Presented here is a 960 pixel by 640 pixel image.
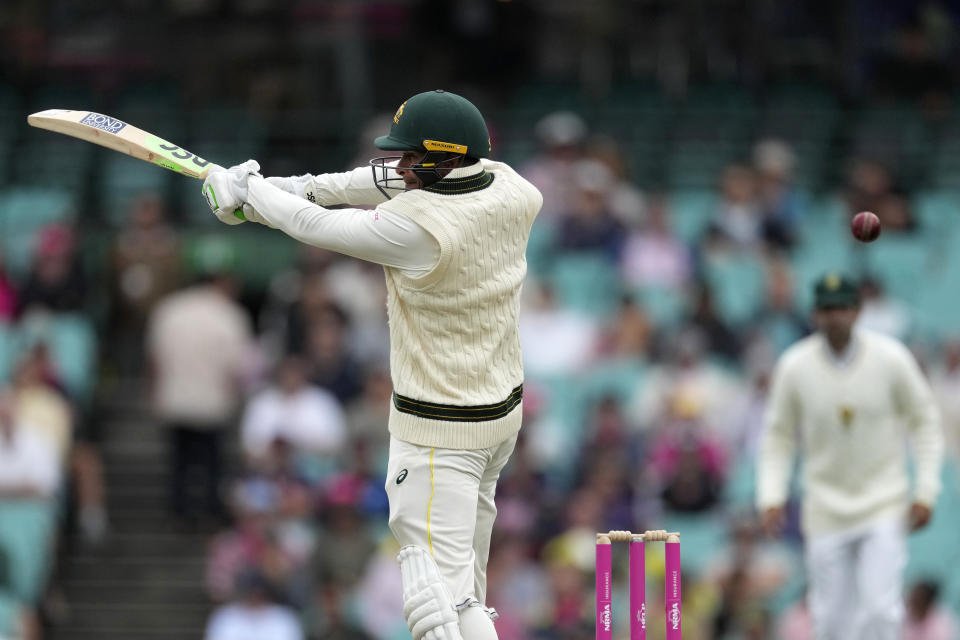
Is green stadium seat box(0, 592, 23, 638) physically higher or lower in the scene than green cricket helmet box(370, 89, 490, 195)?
lower

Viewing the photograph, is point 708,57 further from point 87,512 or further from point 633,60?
point 87,512

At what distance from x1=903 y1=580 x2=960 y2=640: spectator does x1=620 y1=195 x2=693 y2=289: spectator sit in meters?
3.81

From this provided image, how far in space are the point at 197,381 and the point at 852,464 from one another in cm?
564

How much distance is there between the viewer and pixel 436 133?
18.9 feet

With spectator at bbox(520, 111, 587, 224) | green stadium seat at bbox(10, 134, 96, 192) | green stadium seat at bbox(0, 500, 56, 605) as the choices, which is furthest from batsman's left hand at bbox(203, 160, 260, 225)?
green stadium seat at bbox(10, 134, 96, 192)

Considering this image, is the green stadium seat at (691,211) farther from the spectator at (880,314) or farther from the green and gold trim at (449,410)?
the green and gold trim at (449,410)

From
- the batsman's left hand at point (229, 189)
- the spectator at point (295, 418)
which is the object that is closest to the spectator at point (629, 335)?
the spectator at point (295, 418)

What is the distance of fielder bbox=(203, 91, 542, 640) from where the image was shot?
5.72m

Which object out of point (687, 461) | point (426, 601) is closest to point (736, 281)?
point (687, 461)

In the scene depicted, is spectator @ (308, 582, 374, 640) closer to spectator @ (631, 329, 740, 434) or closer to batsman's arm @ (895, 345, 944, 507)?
spectator @ (631, 329, 740, 434)

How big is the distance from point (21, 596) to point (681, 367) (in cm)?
475

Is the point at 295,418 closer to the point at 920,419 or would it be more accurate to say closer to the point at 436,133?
the point at 920,419

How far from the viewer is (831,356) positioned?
26.6ft

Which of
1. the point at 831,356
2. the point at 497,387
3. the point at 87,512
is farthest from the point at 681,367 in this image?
the point at 497,387
